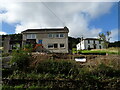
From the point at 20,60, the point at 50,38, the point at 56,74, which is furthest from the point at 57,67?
the point at 50,38

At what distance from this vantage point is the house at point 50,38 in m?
26.7

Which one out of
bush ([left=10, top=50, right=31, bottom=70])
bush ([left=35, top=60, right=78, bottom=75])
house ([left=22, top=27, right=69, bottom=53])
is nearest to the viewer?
bush ([left=35, top=60, right=78, bottom=75])

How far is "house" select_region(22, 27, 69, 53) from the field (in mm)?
19479

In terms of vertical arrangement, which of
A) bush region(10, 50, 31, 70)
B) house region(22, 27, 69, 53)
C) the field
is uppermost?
house region(22, 27, 69, 53)

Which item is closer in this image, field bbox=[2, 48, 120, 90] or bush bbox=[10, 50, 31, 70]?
field bbox=[2, 48, 120, 90]

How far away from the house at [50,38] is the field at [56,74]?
19479 millimetres

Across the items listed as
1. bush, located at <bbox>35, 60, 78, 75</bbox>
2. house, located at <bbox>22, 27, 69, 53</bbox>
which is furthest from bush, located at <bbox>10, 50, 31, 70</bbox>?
house, located at <bbox>22, 27, 69, 53</bbox>

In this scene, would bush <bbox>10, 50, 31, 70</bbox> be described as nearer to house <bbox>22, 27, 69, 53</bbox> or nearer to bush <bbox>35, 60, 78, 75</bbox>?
bush <bbox>35, 60, 78, 75</bbox>

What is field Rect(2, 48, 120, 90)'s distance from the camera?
16.6 ft

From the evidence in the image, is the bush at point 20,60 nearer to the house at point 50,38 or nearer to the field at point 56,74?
the field at point 56,74

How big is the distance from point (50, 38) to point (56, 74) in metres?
21.6

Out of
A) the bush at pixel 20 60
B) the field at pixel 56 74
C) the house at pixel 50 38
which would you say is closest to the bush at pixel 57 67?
the field at pixel 56 74

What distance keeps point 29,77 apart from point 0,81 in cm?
136

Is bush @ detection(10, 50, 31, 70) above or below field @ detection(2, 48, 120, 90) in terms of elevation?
above
